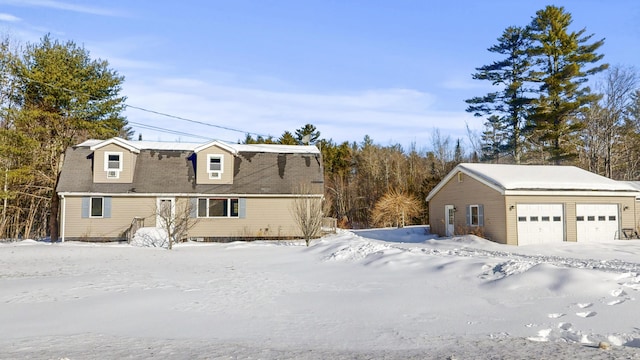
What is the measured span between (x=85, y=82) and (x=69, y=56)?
2431 mm

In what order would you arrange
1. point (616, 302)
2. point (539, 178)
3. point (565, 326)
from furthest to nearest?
point (539, 178), point (616, 302), point (565, 326)

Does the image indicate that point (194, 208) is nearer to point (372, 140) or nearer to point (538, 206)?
point (538, 206)

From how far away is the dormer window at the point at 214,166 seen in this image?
25672mm

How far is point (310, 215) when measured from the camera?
68.3ft

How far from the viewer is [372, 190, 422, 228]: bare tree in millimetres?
35688

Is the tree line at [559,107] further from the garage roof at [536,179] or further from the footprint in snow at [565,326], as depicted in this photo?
the footprint in snow at [565,326]

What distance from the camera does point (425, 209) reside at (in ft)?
126

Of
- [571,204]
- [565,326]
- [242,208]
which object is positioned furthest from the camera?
[242,208]

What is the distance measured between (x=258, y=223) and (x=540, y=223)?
14.1m

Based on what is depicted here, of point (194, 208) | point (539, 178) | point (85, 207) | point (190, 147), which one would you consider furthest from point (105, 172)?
point (539, 178)

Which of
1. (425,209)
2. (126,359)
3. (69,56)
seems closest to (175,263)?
(126,359)

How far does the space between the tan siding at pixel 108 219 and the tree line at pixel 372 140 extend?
3.70 metres

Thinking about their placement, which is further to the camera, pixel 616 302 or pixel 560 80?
pixel 560 80

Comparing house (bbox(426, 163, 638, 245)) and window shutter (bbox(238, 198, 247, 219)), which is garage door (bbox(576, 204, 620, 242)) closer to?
house (bbox(426, 163, 638, 245))
